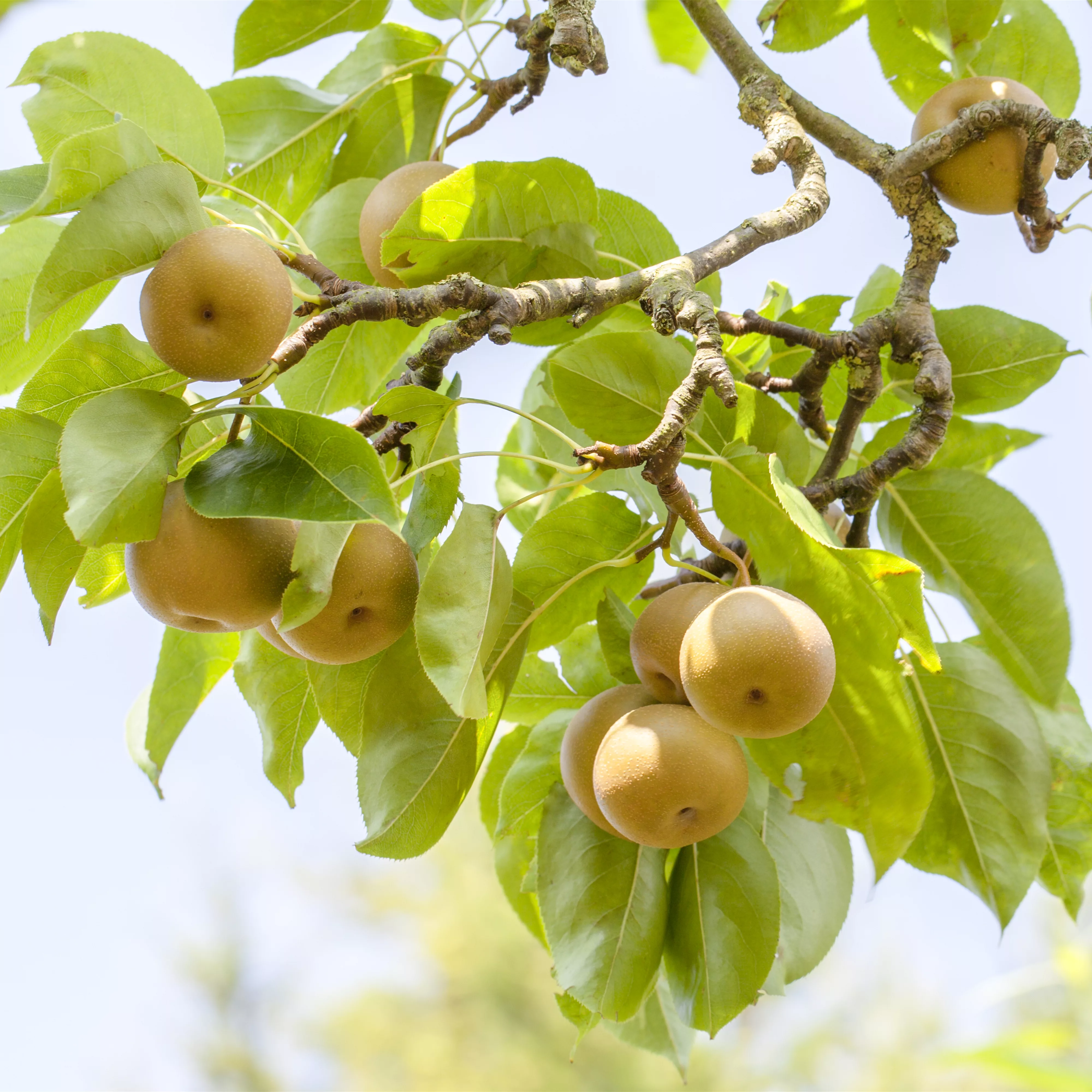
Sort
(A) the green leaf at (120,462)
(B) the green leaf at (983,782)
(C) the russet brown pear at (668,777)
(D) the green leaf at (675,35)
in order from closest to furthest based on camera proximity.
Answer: (A) the green leaf at (120,462)
(C) the russet brown pear at (668,777)
(B) the green leaf at (983,782)
(D) the green leaf at (675,35)

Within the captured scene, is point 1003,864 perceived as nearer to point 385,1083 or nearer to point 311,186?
point 311,186

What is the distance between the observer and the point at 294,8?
74 cm

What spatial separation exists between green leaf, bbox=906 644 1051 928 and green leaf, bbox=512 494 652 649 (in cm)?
21

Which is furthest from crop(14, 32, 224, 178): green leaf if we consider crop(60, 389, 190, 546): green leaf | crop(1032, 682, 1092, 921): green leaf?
crop(1032, 682, 1092, 921): green leaf

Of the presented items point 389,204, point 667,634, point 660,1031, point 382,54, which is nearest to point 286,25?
point 382,54

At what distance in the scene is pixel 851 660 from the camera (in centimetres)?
50

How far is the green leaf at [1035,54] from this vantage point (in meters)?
0.75

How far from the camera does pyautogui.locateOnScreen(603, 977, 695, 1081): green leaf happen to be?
670 mm

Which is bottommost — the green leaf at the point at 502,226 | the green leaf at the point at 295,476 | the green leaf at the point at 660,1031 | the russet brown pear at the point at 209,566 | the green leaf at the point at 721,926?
the green leaf at the point at 660,1031

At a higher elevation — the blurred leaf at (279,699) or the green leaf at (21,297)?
the green leaf at (21,297)

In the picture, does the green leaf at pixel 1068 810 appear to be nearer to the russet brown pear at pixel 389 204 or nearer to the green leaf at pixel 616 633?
the green leaf at pixel 616 633

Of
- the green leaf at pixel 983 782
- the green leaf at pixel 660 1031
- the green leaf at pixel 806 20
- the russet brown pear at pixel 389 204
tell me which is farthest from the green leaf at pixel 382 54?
the green leaf at pixel 660 1031

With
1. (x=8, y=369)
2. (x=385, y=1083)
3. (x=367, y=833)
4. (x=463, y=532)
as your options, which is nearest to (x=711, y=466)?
(x=463, y=532)

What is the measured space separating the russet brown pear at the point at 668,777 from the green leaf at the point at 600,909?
6 centimetres
